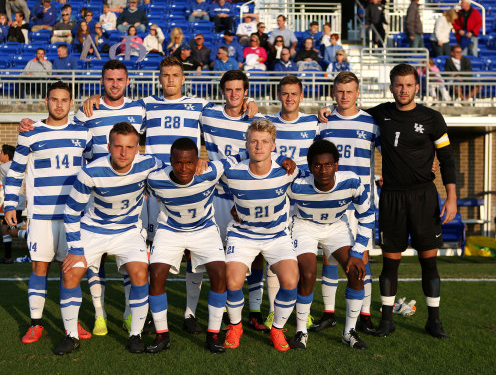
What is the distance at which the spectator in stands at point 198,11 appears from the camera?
1727cm

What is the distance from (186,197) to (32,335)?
173 centimetres

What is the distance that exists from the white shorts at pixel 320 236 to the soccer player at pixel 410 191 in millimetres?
401

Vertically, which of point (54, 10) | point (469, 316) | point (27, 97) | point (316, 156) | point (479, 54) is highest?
point (54, 10)

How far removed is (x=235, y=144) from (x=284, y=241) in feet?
3.67

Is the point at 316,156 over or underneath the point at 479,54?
underneath

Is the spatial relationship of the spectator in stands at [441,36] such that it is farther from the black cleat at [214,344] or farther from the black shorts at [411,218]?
the black cleat at [214,344]

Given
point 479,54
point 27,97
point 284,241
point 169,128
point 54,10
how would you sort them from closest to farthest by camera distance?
point 284,241 < point 169,128 < point 27,97 < point 479,54 < point 54,10

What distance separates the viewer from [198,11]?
17.4m

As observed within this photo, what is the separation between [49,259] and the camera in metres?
5.05

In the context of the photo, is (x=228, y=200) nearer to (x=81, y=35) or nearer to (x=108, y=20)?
(x=81, y=35)

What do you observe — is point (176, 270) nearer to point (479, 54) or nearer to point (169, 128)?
point (169, 128)

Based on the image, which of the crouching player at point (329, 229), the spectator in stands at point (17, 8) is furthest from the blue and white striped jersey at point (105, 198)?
the spectator in stands at point (17, 8)

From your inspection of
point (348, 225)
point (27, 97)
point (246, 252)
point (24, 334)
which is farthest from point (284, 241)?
point (27, 97)

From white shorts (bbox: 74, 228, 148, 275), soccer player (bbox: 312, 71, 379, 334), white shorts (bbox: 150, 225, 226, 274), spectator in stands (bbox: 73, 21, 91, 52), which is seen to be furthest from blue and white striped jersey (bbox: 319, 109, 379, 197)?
spectator in stands (bbox: 73, 21, 91, 52)
